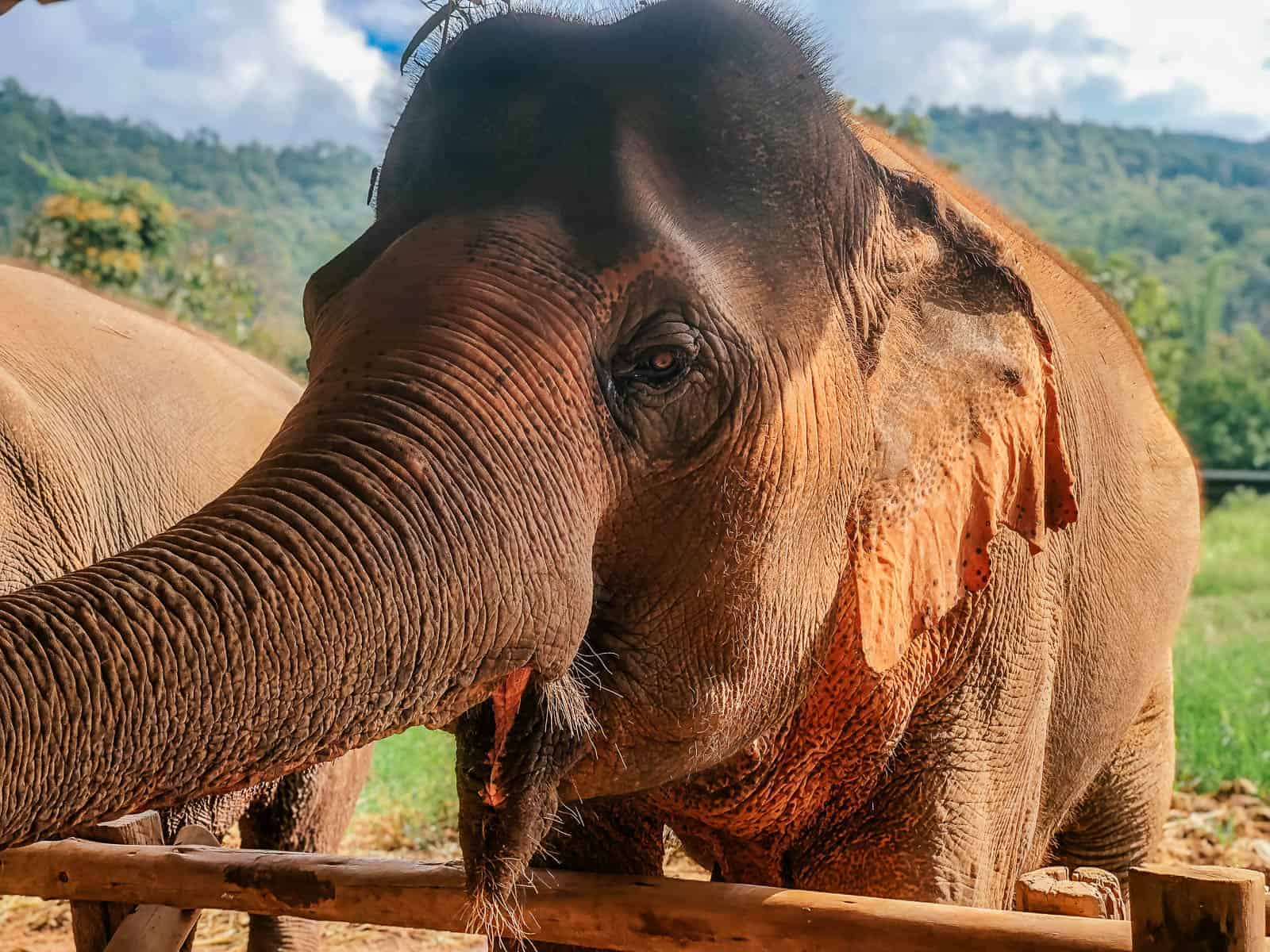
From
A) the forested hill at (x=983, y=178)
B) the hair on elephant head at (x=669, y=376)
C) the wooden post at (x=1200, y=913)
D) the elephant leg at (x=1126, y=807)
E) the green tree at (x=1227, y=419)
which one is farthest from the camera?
the forested hill at (x=983, y=178)

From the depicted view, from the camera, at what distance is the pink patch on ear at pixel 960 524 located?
2.22 meters

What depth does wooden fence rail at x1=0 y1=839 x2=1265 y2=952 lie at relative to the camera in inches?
65.7

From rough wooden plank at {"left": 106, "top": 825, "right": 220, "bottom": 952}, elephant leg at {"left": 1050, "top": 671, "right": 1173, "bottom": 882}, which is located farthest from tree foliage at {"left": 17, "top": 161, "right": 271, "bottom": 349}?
rough wooden plank at {"left": 106, "top": 825, "right": 220, "bottom": 952}

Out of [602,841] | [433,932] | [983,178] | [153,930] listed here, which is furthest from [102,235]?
[983,178]

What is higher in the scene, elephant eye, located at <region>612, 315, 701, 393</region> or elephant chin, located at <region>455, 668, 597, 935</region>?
elephant eye, located at <region>612, 315, 701, 393</region>

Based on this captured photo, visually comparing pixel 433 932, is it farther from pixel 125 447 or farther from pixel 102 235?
pixel 102 235

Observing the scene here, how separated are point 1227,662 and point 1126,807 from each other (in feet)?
18.9

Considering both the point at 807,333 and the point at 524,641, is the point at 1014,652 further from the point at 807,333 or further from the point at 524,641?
the point at 524,641

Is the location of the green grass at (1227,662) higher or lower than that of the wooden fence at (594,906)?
higher

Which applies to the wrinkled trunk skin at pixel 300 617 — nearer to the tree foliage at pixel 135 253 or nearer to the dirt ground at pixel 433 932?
the dirt ground at pixel 433 932

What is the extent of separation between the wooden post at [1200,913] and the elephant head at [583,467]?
63cm

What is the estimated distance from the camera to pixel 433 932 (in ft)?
19.8

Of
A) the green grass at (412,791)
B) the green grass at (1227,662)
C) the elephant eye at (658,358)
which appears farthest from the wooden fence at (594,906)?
the green grass at (1227,662)

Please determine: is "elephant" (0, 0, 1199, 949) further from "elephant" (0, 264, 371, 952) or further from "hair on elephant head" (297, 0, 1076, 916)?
"elephant" (0, 264, 371, 952)
